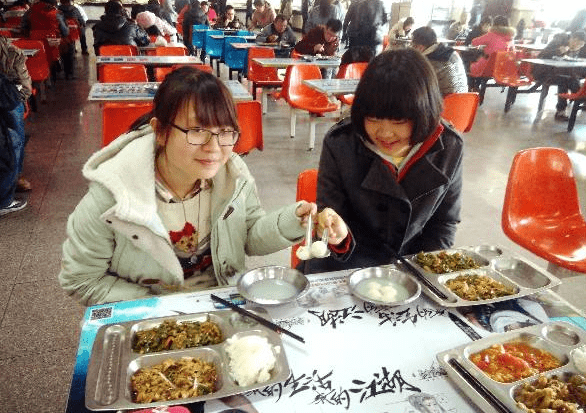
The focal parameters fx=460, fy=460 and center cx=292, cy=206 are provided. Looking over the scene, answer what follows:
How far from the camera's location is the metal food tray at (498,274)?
136cm

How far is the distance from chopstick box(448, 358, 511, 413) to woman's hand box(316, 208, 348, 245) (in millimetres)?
523

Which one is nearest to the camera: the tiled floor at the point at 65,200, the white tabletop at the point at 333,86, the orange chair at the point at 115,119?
the tiled floor at the point at 65,200

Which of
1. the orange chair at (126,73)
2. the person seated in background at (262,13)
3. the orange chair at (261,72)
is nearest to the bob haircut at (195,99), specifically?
the orange chair at (126,73)

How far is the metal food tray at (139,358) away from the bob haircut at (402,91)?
0.87 m

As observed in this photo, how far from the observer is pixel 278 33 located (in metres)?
8.45

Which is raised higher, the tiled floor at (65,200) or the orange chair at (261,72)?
the orange chair at (261,72)

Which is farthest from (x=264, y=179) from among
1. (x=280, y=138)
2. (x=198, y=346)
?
(x=198, y=346)

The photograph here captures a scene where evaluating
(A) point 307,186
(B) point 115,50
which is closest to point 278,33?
(B) point 115,50

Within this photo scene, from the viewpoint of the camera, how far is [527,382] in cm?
105

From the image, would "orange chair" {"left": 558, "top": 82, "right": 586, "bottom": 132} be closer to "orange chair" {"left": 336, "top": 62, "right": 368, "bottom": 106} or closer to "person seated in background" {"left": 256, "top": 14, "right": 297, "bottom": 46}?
"orange chair" {"left": 336, "top": 62, "right": 368, "bottom": 106}

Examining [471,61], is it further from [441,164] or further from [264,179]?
[441,164]

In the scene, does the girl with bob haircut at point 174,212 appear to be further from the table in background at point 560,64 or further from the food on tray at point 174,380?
the table in background at point 560,64

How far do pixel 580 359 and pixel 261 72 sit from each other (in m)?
6.25

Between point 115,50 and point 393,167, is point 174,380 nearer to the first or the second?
point 393,167
